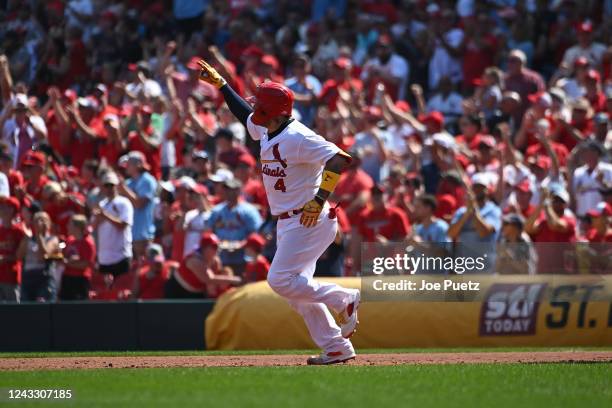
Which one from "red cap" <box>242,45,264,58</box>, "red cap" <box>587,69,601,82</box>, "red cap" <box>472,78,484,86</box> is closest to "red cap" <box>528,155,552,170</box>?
"red cap" <box>587,69,601,82</box>

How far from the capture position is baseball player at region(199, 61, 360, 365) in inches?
388

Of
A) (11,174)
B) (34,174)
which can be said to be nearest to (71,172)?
(34,174)

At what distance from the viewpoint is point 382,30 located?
20438 millimetres

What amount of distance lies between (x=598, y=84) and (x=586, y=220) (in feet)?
12.7

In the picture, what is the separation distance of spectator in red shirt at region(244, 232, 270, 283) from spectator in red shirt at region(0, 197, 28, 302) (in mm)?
2617

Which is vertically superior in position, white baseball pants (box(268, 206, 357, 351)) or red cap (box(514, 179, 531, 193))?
red cap (box(514, 179, 531, 193))

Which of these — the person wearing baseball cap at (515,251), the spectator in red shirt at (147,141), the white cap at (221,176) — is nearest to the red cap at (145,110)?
the spectator in red shirt at (147,141)

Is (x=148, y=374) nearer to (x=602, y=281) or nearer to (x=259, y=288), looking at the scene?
(x=259, y=288)

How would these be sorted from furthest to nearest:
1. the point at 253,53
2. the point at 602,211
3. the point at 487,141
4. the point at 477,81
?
the point at 253,53
the point at 477,81
the point at 487,141
the point at 602,211

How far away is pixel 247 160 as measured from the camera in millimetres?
16562

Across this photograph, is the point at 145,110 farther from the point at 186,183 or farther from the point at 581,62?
the point at 581,62

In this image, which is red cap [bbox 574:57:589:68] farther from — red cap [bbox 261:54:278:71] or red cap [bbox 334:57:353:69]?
red cap [bbox 261:54:278:71]

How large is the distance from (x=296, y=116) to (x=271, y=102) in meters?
7.48

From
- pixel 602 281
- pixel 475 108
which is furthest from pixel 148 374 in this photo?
pixel 475 108
